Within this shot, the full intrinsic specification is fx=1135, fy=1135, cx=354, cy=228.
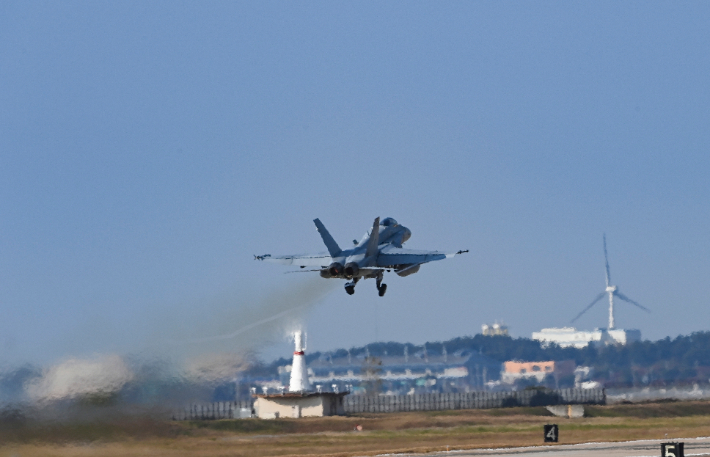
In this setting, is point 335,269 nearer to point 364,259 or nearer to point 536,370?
point 364,259

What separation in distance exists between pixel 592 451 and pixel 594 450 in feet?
2.63

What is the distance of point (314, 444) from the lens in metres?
71.9

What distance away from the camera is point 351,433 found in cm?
8081

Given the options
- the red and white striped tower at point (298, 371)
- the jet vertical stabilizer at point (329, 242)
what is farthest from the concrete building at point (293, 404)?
the jet vertical stabilizer at point (329, 242)

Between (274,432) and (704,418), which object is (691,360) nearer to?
(704,418)

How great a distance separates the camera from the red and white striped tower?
96.1 meters

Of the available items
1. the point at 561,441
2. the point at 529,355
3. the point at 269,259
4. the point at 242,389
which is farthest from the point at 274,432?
the point at 529,355

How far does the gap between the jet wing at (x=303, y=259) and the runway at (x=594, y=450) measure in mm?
14140

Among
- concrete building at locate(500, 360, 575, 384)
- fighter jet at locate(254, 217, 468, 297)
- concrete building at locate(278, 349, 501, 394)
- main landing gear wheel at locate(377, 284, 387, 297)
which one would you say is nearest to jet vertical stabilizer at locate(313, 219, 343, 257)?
fighter jet at locate(254, 217, 468, 297)

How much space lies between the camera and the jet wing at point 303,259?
5194 cm

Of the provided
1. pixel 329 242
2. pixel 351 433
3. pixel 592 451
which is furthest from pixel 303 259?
pixel 351 433

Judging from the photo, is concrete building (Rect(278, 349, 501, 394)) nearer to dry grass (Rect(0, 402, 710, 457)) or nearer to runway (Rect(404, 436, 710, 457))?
dry grass (Rect(0, 402, 710, 457))

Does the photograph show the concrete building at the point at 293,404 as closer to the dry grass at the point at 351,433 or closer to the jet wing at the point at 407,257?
the dry grass at the point at 351,433

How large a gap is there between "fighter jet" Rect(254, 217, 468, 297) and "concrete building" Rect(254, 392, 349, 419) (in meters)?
42.0
